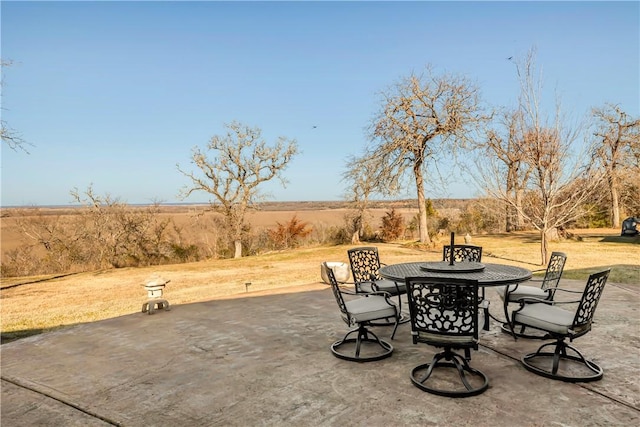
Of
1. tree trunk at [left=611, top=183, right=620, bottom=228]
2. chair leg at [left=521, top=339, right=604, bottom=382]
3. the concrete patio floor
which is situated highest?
tree trunk at [left=611, top=183, right=620, bottom=228]

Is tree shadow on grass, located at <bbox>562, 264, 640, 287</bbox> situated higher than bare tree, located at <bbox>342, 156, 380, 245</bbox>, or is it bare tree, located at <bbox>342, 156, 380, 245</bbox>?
bare tree, located at <bbox>342, 156, 380, 245</bbox>

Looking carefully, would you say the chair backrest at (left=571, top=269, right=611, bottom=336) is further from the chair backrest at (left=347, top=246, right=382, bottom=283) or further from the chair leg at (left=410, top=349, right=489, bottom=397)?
the chair backrest at (left=347, top=246, right=382, bottom=283)

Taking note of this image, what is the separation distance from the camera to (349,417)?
2.37 m

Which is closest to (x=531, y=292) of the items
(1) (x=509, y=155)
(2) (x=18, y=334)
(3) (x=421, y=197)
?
(2) (x=18, y=334)

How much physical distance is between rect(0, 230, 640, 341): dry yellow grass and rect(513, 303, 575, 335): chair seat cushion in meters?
4.38

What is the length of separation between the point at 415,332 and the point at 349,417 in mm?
768

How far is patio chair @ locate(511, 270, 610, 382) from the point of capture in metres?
2.79

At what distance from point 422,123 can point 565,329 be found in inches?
492

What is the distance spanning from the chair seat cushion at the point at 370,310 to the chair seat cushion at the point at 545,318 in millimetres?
1082

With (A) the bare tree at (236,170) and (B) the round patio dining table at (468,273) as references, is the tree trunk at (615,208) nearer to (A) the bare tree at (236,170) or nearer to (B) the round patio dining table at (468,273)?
(A) the bare tree at (236,170)

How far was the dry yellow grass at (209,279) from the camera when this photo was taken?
254 inches

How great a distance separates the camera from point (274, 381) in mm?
2957

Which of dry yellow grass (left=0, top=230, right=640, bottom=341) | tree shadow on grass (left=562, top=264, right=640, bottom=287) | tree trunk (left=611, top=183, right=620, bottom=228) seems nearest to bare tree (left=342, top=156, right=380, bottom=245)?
dry yellow grass (left=0, top=230, right=640, bottom=341)

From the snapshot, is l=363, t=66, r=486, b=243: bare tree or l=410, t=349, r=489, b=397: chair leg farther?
l=363, t=66, r=486, b=243: bare tree
